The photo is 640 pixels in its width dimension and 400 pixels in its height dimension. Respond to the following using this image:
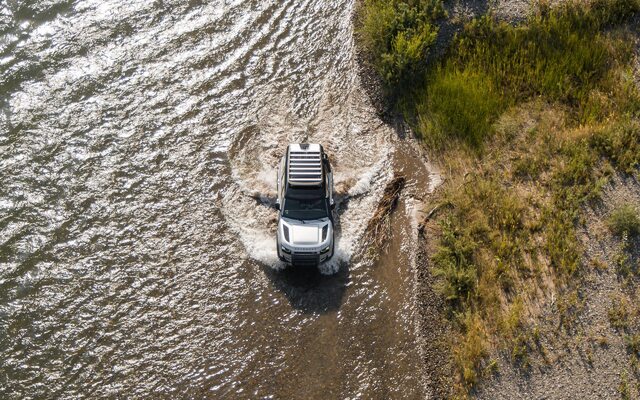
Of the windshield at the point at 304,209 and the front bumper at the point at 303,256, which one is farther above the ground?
the windshield at the point at 304,209

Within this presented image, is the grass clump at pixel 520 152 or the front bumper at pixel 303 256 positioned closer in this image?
the grass clump at pixel 520 152

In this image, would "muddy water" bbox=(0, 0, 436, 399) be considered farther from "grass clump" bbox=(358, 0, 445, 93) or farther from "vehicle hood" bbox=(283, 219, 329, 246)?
"vehicle hood" bbox=(283, 219, 329, 246)

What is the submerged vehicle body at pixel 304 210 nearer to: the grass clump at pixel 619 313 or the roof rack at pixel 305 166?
the roof rack at pixel 305 166

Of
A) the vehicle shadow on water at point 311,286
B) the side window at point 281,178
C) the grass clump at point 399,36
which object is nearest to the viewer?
the vehicle shadow on water at point 311,286

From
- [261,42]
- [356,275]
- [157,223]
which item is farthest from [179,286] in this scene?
[261,42]

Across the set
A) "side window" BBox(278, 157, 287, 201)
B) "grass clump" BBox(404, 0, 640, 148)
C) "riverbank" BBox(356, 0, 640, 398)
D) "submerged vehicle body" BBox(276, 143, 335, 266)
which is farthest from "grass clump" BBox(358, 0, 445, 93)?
"side window" BBox(278, 157, 287, 201)

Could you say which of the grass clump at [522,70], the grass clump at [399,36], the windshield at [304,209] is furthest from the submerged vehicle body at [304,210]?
the grass clump at [399,36]

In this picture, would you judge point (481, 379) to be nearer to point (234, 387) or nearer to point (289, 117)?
point (234, 387)
